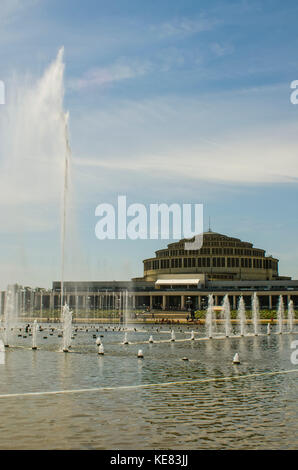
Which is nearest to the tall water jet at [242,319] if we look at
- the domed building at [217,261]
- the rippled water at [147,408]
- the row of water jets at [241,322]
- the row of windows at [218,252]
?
the row of water jets at [241,322]

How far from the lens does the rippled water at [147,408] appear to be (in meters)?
16.8

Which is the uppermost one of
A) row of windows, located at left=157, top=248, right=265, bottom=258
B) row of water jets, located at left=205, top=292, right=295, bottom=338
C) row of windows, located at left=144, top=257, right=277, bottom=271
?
row of windows, located at left=157, top=248, right=265, bottom=258

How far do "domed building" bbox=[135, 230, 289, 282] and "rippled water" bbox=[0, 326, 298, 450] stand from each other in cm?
14271

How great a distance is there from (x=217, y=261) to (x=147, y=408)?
16231cm

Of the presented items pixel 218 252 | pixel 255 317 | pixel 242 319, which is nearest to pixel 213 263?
pixel 218 252

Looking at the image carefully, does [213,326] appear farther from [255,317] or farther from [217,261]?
[217,261]

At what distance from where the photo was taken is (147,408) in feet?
71.2

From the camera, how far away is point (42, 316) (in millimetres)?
152875

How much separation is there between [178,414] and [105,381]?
888 centimetres

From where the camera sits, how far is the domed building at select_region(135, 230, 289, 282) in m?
182

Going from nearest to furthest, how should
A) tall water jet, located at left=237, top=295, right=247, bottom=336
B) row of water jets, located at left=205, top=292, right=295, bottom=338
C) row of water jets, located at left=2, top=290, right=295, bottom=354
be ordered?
1. row of water jets, located at left=2, top=290, right=295, bottom=354
2. tall water jet, located at left=237, top=295, right=247, bottom=336
3. row of water jets, located at left=205, top=292, right=295, bottom=338

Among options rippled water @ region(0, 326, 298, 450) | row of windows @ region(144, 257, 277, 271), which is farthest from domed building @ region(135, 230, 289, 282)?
rippled water @ region(0, 326, 298, 450)

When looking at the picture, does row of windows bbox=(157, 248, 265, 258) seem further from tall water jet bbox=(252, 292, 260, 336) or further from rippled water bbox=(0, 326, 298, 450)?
rippled water bbox=(0, 326, 298, 450)

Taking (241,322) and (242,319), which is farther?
(242,319)
